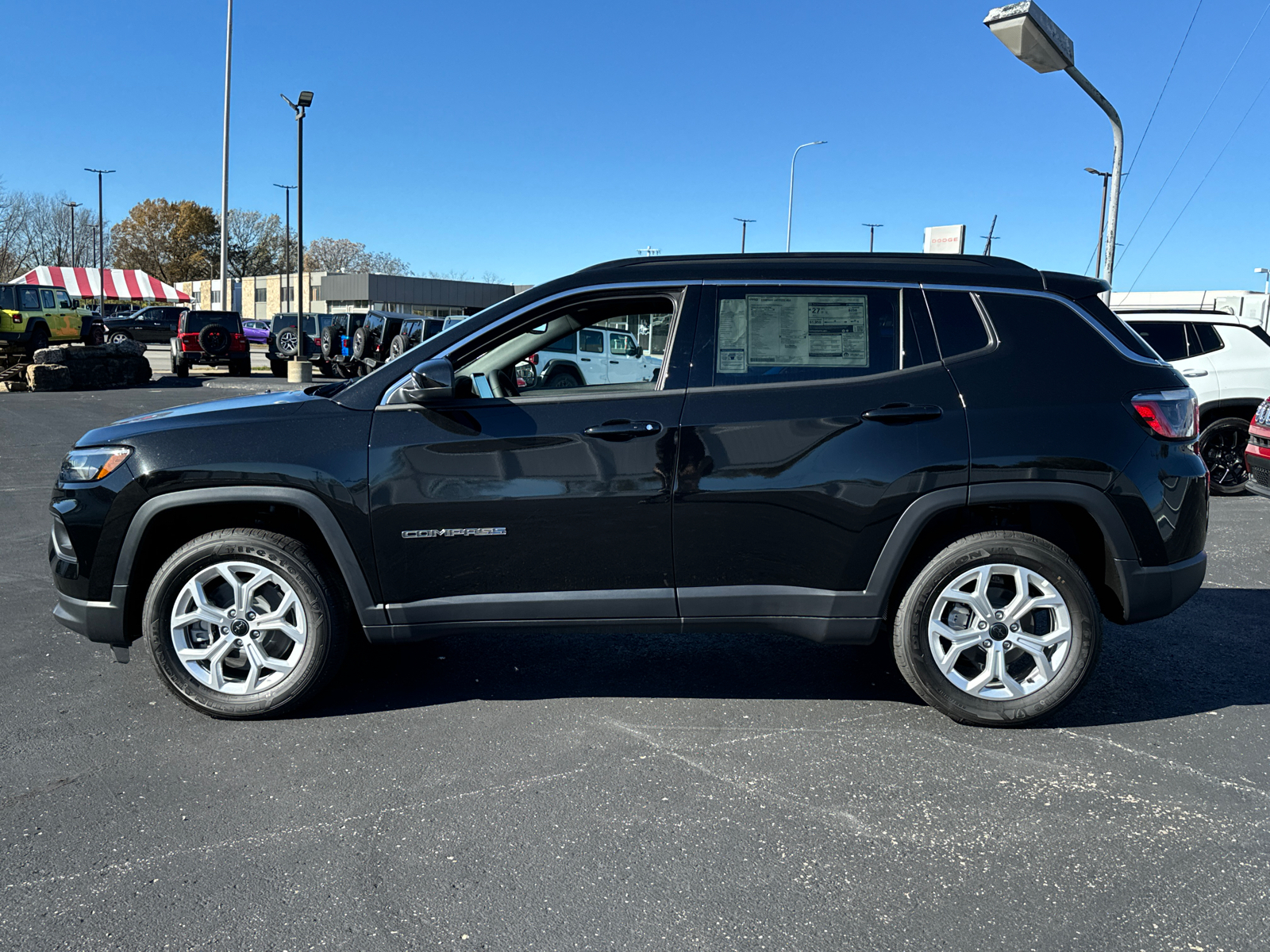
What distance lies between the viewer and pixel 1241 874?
2836 mm

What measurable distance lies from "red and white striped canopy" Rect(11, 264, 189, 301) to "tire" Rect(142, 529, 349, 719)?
217 feet

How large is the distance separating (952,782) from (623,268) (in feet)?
7.63

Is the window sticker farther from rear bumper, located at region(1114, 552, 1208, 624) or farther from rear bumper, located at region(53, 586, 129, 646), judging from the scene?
rear bumper, located at region(53, 586, 129, 646)

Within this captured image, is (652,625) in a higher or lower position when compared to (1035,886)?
higher

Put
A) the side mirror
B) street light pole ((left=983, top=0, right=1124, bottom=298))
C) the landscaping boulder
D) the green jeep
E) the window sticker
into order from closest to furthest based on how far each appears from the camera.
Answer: the side mirror, the window sticker, street light pole ((left=983, top=0, right=1124, bottom=298)), the landscaping boulder, the green jeep

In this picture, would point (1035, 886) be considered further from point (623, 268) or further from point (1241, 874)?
point (623, 268)

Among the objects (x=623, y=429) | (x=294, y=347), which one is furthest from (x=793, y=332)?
(x=294, y=347)

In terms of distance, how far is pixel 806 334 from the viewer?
12.7 ft

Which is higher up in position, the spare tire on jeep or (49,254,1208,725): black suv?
the spare tire on jeep

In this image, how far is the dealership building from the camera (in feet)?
265

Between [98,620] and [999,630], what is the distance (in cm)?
360

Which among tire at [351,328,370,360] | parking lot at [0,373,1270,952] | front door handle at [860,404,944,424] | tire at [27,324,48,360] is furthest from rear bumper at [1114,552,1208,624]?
tire at [27,324,48,360]

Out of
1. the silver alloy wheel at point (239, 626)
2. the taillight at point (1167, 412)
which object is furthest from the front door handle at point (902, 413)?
the silver alloy wheel at point (239, 626)

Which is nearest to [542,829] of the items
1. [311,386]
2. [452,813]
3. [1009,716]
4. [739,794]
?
[452,813]
